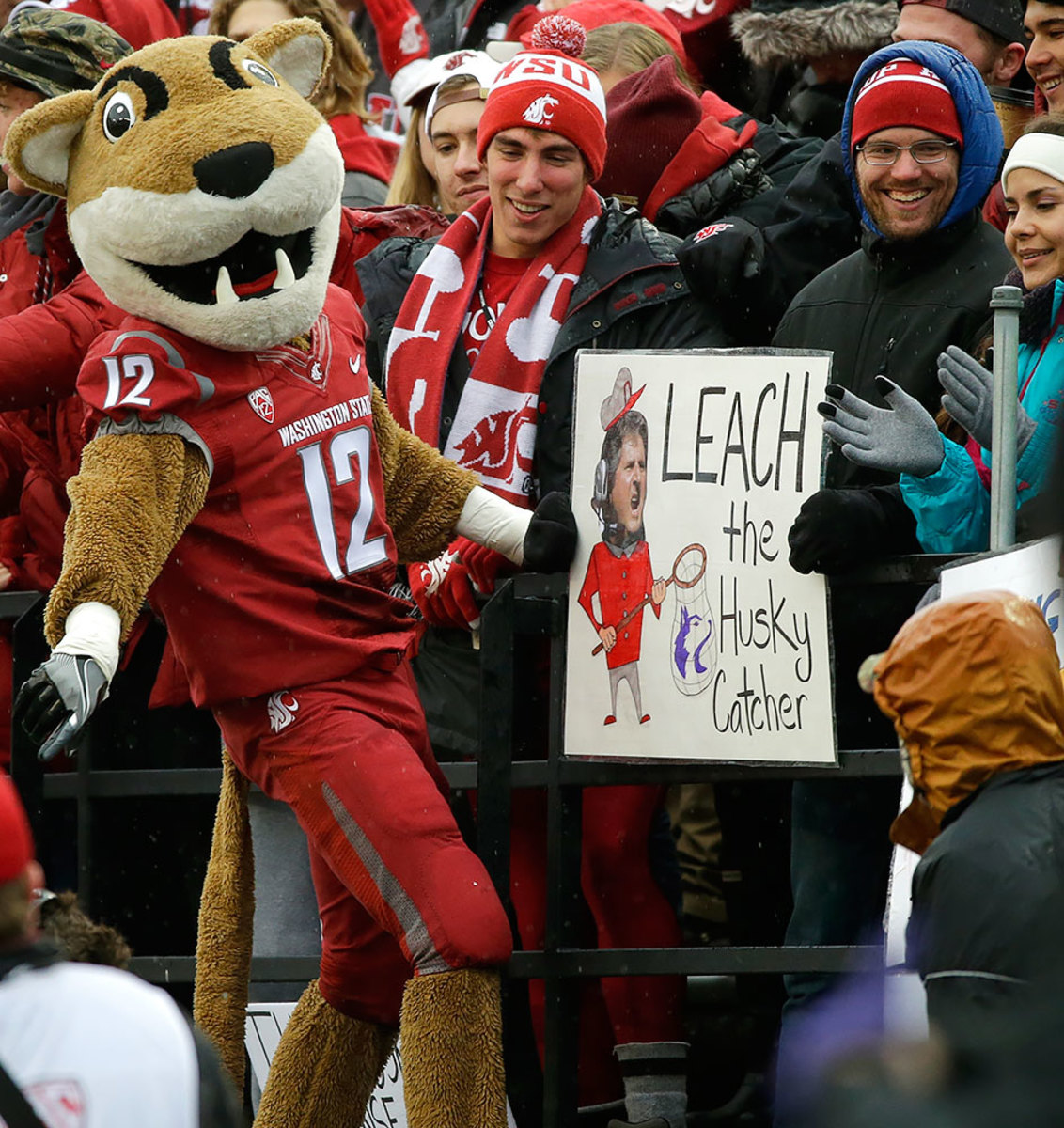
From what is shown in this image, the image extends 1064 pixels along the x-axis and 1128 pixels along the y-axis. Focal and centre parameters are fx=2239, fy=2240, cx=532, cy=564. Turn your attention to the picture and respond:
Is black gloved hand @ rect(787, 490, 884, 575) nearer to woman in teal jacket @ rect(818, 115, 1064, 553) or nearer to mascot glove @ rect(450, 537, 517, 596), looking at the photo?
woman in teal jacket @ rect(818, 115, 1064, 553)

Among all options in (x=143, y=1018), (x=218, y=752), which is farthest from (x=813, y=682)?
(x=143, y=1018)

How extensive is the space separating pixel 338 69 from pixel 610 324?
5.43 ft

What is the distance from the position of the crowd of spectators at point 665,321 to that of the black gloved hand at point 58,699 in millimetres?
824

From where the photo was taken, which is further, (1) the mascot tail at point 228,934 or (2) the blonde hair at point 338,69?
(2) the blonde hair at point 338,69

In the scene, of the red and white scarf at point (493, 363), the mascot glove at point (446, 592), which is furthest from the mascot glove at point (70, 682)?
the red and white scarf at point (493, 363)

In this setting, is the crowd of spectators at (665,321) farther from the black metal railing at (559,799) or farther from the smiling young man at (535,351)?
the black metal railing at (559,799)

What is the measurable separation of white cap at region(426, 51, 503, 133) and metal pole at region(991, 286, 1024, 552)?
2261mm

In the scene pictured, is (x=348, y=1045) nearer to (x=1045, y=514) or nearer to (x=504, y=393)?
(x=504, y=393)

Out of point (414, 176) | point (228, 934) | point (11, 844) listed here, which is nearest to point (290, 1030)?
point (228, 934)

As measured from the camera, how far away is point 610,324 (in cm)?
504

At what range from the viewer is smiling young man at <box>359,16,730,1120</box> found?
5.01 m

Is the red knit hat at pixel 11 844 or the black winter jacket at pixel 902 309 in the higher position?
the black winter jacket at pixel 902 309

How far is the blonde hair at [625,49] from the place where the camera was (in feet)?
19.3

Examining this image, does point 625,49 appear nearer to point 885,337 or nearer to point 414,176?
point 414,176
